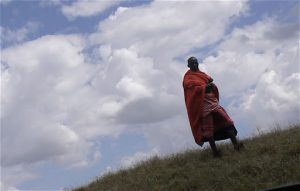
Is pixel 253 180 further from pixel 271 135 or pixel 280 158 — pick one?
pixel 271 135

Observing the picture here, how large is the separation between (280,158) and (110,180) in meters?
4.12

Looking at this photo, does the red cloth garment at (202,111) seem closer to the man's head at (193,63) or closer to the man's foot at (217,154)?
the man's head at (193,63)

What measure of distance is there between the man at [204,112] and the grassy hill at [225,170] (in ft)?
1.27

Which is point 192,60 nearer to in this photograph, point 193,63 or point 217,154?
point 193,63

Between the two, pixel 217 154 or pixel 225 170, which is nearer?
pixel 225 170

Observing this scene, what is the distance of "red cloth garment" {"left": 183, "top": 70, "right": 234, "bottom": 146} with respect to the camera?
11.5 m

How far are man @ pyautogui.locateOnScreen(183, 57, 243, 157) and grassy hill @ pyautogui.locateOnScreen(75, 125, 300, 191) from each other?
39cm

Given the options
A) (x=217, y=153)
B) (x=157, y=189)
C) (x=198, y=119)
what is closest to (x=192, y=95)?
(x=198, y=119)

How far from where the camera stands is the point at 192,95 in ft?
38.1

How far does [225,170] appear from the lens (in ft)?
33.4

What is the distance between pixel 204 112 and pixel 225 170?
5.35 feet

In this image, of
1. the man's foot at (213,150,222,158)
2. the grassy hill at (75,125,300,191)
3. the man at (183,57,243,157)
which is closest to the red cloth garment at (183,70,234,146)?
the man at (183,57,243,157)

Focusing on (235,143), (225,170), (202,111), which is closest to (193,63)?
(202,111)

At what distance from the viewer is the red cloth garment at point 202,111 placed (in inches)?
452
